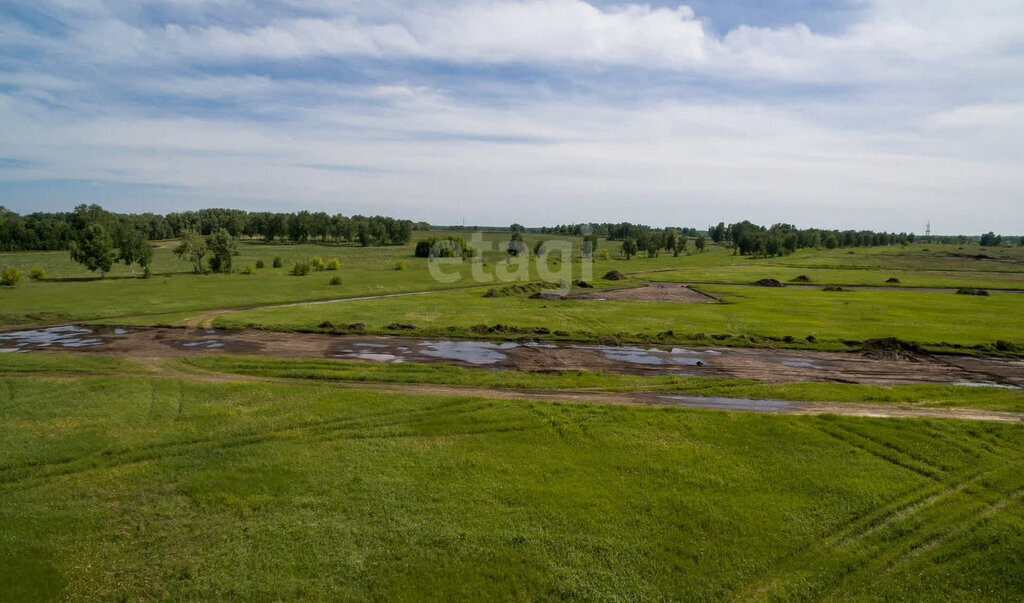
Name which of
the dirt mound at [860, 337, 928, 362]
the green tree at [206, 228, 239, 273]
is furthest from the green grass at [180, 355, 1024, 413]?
the green tree at [206, 228, 239, 273]

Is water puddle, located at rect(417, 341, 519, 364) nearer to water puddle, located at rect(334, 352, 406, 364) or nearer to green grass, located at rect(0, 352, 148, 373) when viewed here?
water puddle, located at rect(334, 352, 406, 364)

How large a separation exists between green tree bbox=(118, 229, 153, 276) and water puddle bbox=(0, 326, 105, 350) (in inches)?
1485

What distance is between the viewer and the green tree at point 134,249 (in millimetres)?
67812

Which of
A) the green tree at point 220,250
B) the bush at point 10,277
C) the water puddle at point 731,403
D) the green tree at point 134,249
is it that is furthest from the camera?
the green tree at point 220,250

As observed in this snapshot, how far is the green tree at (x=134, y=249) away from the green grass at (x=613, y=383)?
5325cm

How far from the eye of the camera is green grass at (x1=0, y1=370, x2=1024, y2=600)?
11.3 m

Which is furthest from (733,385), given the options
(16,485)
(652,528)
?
(16,485)

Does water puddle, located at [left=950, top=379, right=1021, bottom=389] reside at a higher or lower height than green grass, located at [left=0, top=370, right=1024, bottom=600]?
higher

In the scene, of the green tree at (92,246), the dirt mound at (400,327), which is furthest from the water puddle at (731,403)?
the green tree at (92,246)

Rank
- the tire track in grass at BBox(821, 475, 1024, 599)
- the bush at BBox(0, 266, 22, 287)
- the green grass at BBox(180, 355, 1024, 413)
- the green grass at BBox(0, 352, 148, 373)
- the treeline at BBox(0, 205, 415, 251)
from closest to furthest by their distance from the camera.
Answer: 1. the tire track in grass at BBox(821, 475, 1024, 599)
2. the green grass at BBox(180, 355, 1024, 413)
3. the green grass at BBox(0, 352, 148, 373)
4. the bush at BBox(0, 266, 22, 287)
5. the treeline at BBox(0, 205, 415, 251)

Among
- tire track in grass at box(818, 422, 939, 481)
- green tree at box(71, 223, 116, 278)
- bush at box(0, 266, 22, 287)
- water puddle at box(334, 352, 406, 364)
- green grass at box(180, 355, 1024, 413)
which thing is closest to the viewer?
tire track in grass at box(818, 422, 939, 481)

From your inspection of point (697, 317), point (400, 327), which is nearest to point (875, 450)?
point (697, 317)

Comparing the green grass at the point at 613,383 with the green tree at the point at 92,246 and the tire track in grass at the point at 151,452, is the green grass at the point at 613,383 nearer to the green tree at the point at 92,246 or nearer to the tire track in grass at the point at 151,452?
the tire track in grass at the point at 151,452

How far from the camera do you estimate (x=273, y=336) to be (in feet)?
117
